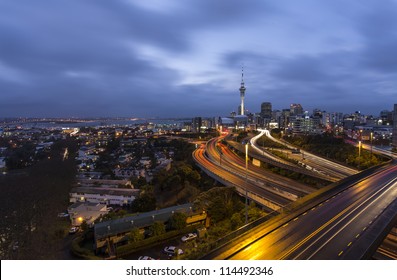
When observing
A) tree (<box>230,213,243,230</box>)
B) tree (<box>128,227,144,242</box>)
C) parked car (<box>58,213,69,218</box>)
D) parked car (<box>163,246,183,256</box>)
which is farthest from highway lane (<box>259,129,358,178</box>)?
parked car (<box>58,213,69,218</box>)

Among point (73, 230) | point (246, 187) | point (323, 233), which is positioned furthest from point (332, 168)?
point (73, 230)

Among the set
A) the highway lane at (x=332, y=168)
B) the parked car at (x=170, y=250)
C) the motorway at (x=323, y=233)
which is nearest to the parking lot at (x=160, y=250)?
the parked car at (x=170, y=250)

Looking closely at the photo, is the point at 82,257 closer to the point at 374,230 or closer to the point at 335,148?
the point at 374,230

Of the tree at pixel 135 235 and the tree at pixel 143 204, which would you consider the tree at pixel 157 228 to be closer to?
the tree at pixel 135 235


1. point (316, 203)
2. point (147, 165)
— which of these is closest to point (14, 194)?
point (147, 165)

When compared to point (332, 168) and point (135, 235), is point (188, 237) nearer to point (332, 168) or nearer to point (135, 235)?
point (135, 235)

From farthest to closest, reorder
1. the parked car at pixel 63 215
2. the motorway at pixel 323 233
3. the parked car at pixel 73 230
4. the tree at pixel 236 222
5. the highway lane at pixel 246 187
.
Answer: the parked car at pixel 63 215, the parked car at pixel 73 230, the highway lane at pixel 246 187, the tree at pixel 236 222, the motorway at pixel 323 233

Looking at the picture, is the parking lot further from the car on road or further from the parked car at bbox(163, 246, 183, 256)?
the car on road
